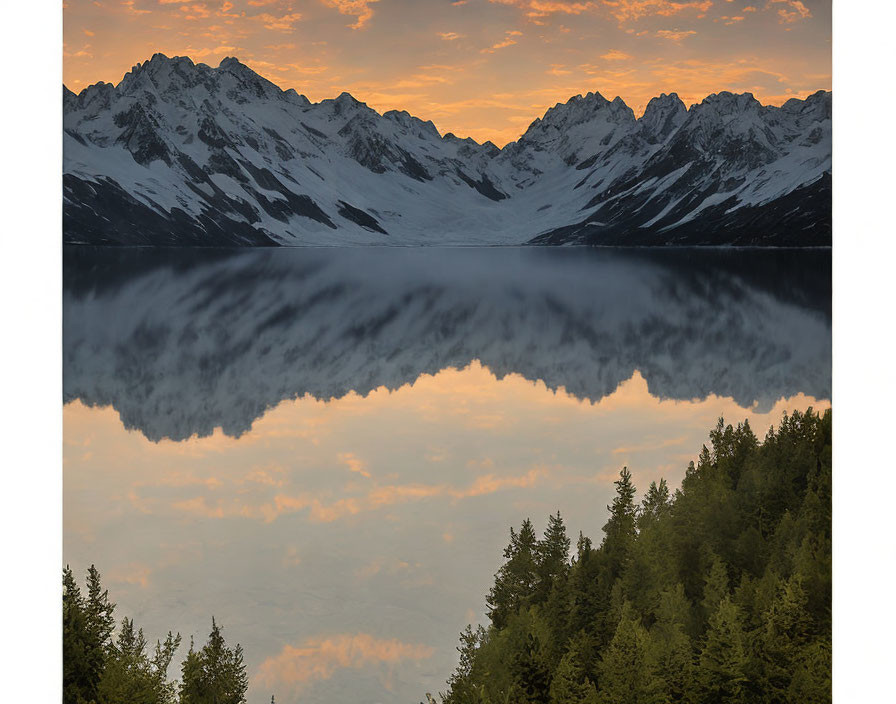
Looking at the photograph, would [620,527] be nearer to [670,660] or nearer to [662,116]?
[670,660]

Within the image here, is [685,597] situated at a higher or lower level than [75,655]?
higher

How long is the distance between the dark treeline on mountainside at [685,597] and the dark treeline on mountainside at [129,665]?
213 centimetres

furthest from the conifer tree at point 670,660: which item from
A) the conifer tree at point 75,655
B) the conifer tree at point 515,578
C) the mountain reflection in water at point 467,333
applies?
the conifer tree at point 75,655

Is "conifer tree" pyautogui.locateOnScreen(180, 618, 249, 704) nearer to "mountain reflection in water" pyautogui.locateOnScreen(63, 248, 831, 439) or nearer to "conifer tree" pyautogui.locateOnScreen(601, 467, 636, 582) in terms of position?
"mountain reflection in water" pyautogui.locateOnScreen(63, 248, 831, 439)

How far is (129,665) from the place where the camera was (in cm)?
779

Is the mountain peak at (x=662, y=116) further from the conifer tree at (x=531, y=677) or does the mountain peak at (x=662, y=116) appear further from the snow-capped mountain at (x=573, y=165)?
the conifer tree at (x=531, y=677)

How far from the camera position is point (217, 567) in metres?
9.29

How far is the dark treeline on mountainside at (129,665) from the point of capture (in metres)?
7.50

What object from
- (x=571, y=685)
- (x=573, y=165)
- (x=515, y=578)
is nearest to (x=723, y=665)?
(x=571, y=685)

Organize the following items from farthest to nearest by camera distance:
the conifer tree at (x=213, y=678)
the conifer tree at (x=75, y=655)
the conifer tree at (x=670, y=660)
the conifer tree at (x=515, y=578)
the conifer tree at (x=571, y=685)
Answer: the conifer tree at (x=515, y=578) → the conifer tree at (x=213, y=678) → the conifer tree at (x=75, y=655) → the conifer tree at (x=670, y=660) → the conifer tree at (x=571, y=685)

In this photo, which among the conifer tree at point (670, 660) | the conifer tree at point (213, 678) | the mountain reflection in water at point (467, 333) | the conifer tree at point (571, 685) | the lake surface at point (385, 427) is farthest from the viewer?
the mountain reflection in water at point (467, 333)

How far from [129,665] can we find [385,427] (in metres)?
4.26

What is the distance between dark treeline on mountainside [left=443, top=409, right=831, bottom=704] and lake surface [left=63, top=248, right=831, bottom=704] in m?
0.43

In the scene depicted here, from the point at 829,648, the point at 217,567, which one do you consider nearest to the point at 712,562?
the point at 829,648
